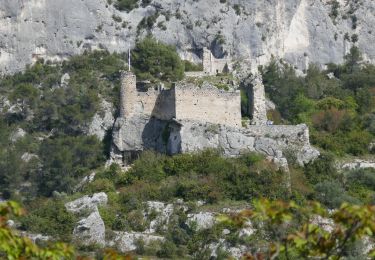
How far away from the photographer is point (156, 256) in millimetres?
34531

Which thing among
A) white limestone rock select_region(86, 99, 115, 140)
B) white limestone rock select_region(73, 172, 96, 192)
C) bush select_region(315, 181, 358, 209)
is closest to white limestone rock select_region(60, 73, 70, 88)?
white limestone rock select_region(86, 99, 115, 140)

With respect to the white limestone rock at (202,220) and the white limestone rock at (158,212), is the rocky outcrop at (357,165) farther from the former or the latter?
the white limestone rock at (158,212)

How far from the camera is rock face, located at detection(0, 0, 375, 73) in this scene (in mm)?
53688

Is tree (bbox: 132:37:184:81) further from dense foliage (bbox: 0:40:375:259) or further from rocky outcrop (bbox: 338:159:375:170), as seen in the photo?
rocky outcrop (bbox: 338:159:375:170)

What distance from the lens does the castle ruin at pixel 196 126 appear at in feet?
128

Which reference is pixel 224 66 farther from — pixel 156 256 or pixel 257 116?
pixel 156 256

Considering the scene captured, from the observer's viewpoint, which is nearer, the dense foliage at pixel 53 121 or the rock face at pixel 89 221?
the rock face at pixel 89 221

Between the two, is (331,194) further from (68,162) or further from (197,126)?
(68,162)

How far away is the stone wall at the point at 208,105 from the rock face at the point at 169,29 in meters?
12.4

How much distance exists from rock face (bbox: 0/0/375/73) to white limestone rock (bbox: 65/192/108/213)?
630 inches

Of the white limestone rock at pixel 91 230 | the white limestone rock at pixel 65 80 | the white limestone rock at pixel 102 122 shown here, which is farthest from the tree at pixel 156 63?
the white limestone rock at pixel 91 230

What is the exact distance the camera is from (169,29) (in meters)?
54.7

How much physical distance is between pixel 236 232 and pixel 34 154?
43.3ft

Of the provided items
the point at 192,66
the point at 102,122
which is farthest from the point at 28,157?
the point at 192,66
